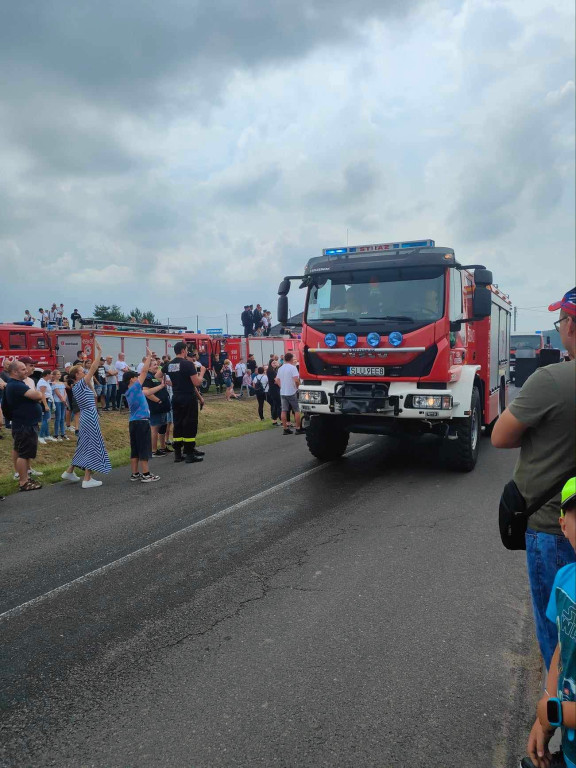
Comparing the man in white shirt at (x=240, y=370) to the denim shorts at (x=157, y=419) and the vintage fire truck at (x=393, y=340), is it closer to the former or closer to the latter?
the denim shorts at (x=157, y=419)

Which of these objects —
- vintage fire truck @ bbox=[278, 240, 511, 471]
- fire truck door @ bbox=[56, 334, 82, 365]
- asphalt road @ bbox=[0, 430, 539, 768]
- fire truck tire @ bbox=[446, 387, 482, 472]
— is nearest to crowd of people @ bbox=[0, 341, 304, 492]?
asphalt road @ bbox=[0, 430, 539, 768]

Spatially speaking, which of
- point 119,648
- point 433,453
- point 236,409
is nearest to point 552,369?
point 119,648

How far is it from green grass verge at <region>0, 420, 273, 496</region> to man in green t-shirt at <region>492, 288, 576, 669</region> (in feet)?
25.1

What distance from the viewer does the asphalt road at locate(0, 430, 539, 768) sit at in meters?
2.70

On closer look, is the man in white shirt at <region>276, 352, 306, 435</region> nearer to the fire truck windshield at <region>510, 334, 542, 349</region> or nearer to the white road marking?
the white road marking

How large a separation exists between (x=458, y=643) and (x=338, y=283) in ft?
18.7

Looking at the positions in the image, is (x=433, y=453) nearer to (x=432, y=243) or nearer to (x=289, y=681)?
(x=432, y=243)

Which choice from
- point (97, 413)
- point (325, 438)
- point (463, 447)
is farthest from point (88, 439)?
point (463, 447)

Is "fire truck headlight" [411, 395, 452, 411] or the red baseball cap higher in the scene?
the red baseball cap

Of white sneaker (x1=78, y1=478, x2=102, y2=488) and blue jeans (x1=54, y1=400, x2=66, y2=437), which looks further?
blue jeans (x1=54, y1=400, x2=66, y2=437)

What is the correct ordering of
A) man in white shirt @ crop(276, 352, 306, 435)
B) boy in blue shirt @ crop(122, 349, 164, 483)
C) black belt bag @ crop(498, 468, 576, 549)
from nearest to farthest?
black belt bag @ crop(498, 468, 576, 549), boy in blue shirt @ crop(122, 349, 164, 483), man in white shirt @ crop(276, 352, 306, 435)

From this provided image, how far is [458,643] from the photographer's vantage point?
352cm

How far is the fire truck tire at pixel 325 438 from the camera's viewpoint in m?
8.89

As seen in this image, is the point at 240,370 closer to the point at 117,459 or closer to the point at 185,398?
the point at 117,459
